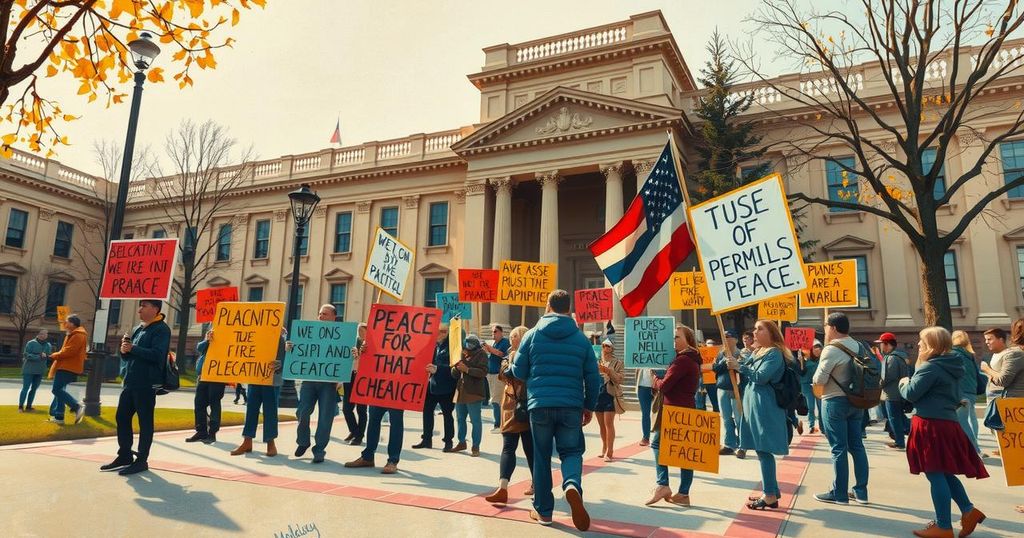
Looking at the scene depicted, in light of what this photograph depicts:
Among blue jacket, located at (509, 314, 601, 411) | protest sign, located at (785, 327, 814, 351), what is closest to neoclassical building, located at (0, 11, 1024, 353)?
protest sign, located at (785, 327, 814, 351)

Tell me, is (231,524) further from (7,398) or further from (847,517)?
(7,398)

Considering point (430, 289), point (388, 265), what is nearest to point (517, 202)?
point (430, 289)

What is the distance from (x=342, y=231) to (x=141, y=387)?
2885 cm

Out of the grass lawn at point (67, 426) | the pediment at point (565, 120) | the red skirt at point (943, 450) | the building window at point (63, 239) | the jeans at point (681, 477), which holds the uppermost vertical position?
the pediment at point (565, 120)

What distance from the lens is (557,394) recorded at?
502 cm

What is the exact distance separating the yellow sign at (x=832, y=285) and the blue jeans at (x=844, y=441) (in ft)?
23.5

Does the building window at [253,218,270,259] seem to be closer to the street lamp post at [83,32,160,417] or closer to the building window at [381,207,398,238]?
the building window at [381,207,398,238]

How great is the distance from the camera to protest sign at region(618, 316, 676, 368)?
10.3m

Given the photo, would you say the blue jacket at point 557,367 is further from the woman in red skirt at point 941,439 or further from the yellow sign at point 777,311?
the yellow sign at point 777,311

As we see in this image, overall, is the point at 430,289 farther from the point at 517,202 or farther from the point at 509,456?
the point at 509,456

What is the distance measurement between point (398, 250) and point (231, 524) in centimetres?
611

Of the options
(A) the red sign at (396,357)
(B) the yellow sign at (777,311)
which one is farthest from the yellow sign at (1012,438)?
(B) the yellow sign at (777,311)

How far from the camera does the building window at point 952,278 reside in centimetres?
2239

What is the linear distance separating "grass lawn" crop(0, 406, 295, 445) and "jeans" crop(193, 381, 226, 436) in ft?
5.14
